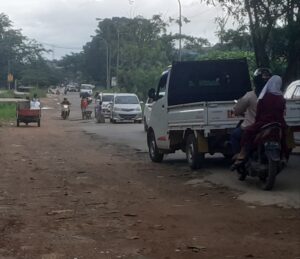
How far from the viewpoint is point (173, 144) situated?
15359 millimetres

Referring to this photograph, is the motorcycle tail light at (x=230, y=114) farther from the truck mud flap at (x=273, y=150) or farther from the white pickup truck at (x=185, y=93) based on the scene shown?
the truck mud flap at (x=273, y=150)

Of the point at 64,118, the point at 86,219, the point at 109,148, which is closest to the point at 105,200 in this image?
the point at 86,219

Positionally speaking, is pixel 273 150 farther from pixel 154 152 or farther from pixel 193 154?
pixel 154 152

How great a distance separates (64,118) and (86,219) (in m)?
39.6

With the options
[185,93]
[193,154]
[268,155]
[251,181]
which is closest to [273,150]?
[268,155]

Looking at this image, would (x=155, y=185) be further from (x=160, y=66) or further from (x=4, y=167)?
(x=160, y=66)

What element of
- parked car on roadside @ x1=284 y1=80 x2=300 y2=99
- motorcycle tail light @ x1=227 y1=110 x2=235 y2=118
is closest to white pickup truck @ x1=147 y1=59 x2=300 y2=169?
motorcycle tail light @ x1=227 y1=110 x2=235 y2=118

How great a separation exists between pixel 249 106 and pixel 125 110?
28543mm

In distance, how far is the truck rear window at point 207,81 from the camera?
51.5 feet

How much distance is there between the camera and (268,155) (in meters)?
10.8

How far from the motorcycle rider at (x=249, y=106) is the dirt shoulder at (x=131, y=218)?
912 mm

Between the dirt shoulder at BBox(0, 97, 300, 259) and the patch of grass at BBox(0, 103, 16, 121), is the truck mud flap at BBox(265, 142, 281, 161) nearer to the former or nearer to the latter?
the dirt shoulder at BBox(0, 97, 300, 259)

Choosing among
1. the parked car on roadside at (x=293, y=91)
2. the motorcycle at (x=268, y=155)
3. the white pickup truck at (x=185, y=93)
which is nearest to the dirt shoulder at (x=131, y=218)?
the motorcycle at (x=268, y=155)

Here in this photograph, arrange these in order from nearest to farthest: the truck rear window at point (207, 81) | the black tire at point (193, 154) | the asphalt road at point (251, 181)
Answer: the asphalt road at point (251, 181) < the black tire at point (193, 154) < the truck rear window at point (207, 81)
